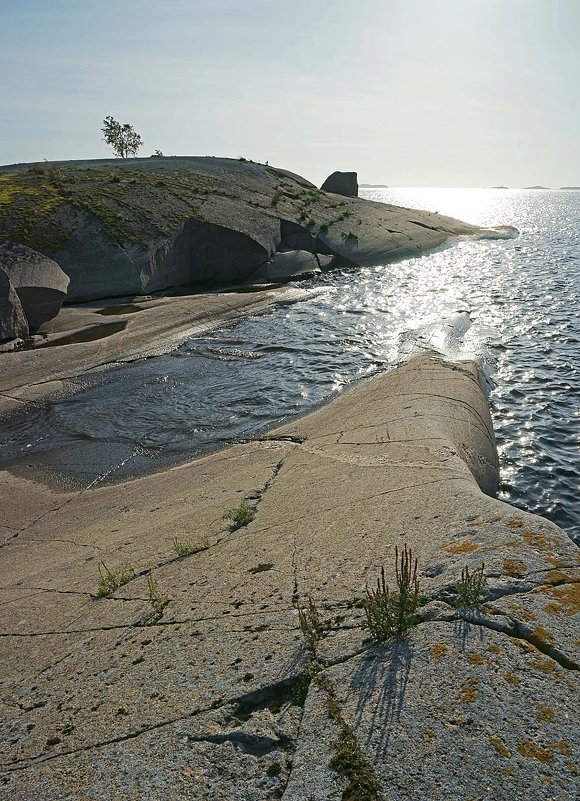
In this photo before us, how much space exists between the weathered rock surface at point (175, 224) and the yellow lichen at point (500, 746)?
94.0 ft

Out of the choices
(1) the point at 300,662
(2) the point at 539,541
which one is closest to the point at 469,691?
(1) the point at 300,662

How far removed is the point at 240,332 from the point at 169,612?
20.3 metres

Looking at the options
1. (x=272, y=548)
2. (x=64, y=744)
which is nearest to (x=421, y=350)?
(x=272, y=548)

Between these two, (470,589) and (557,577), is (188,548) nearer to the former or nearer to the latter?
(470,589)

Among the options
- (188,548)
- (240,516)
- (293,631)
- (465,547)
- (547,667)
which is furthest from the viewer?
(240,516)

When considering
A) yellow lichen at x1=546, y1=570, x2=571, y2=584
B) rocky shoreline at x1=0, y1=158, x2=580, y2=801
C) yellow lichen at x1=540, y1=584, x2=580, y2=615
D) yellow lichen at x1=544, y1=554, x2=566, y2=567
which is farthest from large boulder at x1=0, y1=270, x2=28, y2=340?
yellow lichen at x1=540, y1=584, x2=580, y2=615

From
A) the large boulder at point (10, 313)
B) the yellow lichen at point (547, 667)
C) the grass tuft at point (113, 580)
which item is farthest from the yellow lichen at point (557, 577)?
the large boulder at point (10, 313)

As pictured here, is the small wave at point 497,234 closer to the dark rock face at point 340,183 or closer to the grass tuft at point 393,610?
the dark rock face at point 340,183

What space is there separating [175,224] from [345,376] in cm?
2006

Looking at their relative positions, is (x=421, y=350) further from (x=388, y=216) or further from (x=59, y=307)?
(x=388, y=216)

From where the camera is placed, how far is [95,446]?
1486 centimetres

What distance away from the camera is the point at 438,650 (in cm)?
448

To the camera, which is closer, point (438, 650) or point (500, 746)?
point (500, 746)

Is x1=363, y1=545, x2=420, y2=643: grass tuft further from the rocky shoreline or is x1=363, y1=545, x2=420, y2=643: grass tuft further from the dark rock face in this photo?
the dark rock face
